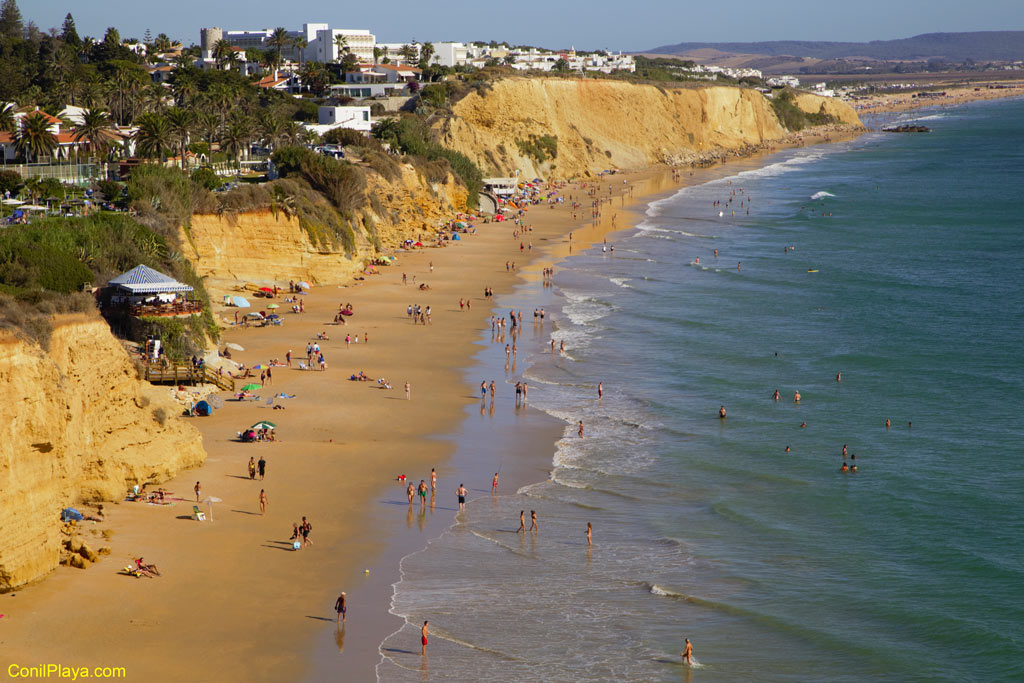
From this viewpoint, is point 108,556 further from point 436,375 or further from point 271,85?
point 271,85

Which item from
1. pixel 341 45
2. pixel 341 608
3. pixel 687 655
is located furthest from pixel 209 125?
pixel 341 45

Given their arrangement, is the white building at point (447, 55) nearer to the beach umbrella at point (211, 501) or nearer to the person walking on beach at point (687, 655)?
the beach umbrella at point (211, 501)

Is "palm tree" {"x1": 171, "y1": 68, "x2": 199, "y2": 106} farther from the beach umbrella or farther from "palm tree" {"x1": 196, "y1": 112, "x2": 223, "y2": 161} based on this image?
the beach umbrella

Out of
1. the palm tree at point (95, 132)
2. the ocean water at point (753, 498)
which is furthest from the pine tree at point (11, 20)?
the ocean water at point (753, 498)

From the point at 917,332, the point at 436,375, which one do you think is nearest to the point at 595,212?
the point at 917,332

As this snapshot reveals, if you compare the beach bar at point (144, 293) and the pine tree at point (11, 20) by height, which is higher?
the pine tree at point (11, 20)

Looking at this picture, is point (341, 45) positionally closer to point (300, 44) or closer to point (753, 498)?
point (300, 44)

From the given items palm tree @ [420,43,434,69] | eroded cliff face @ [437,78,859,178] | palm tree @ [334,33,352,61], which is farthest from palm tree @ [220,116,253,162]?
palm tree @ [420,43,434,69]
